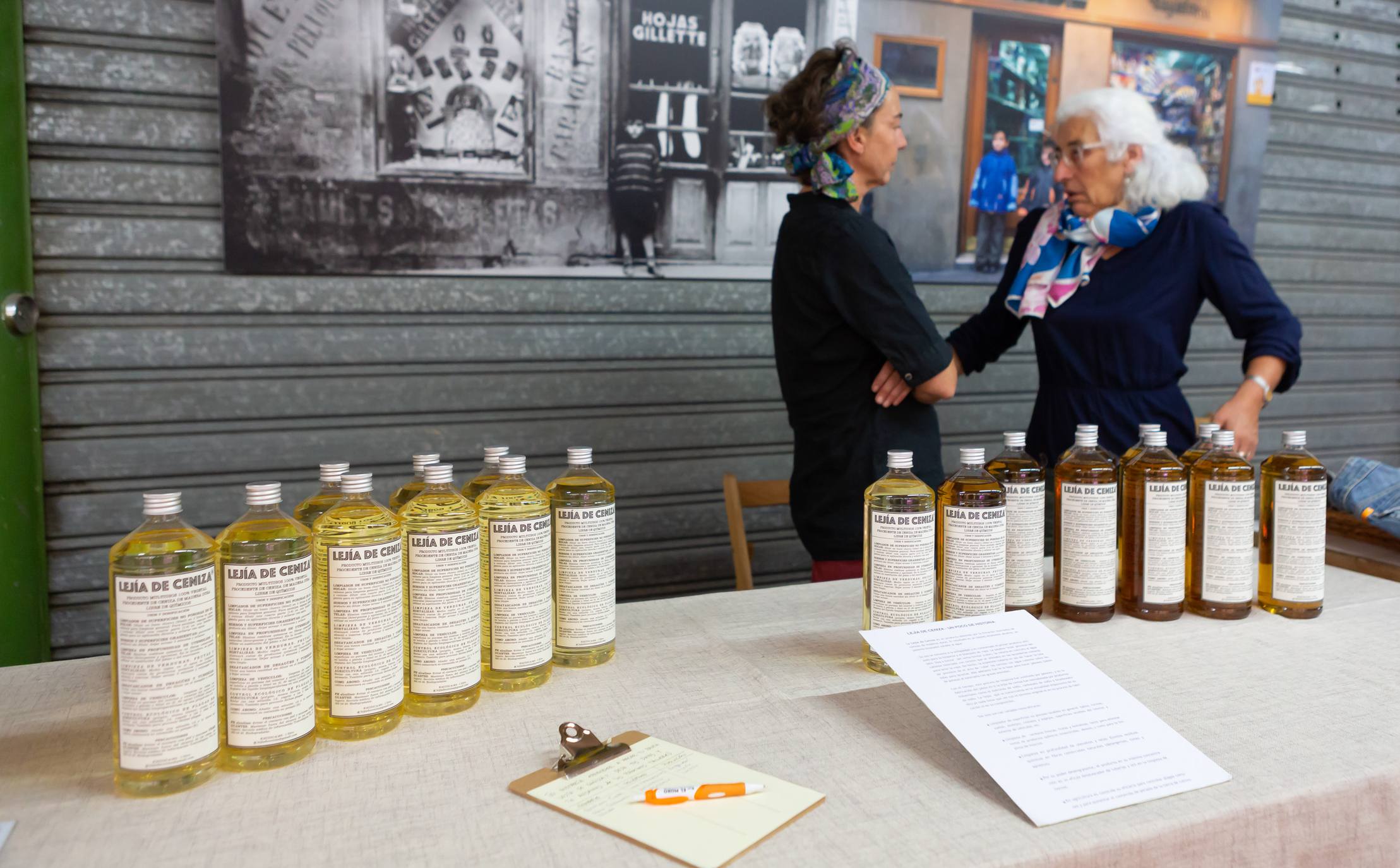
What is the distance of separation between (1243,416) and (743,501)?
1028 mm

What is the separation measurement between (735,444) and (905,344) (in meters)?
1.03

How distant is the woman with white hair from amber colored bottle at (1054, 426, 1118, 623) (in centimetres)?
91

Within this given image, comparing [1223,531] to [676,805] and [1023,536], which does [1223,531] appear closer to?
[1023,536]

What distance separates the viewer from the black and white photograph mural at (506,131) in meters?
2.27

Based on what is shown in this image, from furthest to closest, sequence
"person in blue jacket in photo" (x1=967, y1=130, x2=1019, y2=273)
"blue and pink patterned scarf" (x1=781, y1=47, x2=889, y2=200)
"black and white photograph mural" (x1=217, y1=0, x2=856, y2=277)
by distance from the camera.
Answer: "person in blue jacket in photo" (x1=967, y1=130, x2=1019, y2=273) → "black and white photograph mural" (x1=217, y1=0, x2=856, y2=277) → "blue and pink patterned scarf" (x1=781, y1=47, x2=889, y2=200)

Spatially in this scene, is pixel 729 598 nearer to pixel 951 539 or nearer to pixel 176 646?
pixel 951 539

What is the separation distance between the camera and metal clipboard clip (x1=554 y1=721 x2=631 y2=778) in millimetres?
905

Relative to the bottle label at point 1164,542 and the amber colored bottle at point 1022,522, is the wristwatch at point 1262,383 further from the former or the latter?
the amber colored bottle at point 1022,522

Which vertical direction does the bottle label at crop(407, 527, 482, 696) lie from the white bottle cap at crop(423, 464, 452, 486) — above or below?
below

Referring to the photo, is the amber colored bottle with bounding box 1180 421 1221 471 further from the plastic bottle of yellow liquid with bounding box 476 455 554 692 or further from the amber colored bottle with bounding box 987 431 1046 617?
the plastic bottle of yellow liquid with bounding box 476 455 554 692

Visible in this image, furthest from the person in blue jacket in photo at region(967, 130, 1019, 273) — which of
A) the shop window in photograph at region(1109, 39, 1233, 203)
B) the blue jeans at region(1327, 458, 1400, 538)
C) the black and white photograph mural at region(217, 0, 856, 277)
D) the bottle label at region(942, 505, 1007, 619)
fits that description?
the bottle label at region(942, 505, 1007, 619)

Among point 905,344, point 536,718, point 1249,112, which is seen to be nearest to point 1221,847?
point 536,718

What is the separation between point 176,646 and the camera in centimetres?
82

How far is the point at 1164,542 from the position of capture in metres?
1.34
